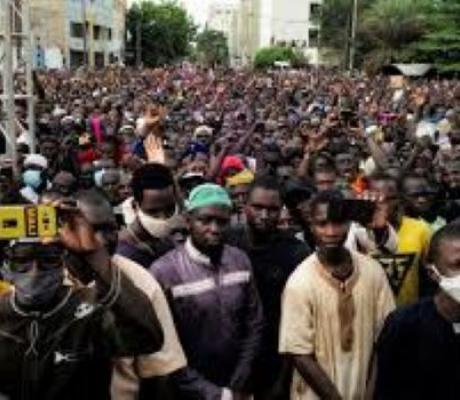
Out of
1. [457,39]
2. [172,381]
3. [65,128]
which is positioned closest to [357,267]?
[172,381]

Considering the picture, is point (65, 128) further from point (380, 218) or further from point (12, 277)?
point (12, 277)

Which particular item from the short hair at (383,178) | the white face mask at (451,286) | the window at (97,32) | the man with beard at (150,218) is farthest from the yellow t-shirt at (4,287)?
Result: the window at (97,32)

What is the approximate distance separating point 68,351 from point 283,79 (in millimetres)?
31918

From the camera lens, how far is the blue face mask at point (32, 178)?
8.05 meters

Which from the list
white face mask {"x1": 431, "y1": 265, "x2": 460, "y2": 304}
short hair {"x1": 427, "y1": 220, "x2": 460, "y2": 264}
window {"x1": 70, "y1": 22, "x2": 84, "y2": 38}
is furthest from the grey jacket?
window {"x1": 70, "y1": 22, "x2": 84, "y2": 38}

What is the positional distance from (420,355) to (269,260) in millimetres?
1313

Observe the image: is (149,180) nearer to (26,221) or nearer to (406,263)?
(406,263)

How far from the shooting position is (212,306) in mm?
4246

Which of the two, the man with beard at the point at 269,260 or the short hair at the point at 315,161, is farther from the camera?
the short hair at the point at 315,161

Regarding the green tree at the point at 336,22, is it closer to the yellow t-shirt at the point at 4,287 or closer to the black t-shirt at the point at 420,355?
the black t-shirt at the point at 420,355

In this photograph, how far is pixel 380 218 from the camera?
5027mm

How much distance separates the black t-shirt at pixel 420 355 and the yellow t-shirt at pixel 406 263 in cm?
116

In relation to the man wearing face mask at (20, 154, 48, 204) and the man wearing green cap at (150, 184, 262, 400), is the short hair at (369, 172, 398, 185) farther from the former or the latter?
the man wearing face mask at (20, 154, 48, 204)

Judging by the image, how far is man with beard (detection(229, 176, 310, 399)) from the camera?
4699 mm
